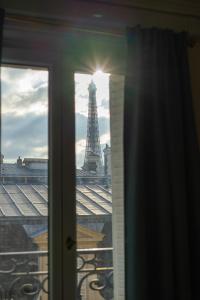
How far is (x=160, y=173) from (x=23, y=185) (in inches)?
29.5

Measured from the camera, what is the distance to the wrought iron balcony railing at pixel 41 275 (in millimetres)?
2258

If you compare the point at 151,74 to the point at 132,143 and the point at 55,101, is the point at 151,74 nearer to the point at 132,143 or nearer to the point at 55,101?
the point at 132,143

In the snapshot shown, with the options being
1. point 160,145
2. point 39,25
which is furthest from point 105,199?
point 39,25

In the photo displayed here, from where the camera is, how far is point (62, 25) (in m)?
2.47

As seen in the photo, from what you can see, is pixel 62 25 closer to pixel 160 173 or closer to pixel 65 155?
pixel 65 155

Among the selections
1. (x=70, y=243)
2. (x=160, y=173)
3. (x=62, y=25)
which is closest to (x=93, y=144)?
(x=160, y=173)

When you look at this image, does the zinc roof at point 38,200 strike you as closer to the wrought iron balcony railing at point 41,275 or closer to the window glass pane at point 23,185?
the window glass pane at point 23,185

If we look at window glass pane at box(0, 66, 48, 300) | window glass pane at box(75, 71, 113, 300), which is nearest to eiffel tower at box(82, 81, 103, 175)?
window glass pane at box(75, 71, 113, 300)

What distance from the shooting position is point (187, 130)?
2.44m

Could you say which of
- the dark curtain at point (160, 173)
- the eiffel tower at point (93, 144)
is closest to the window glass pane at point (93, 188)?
the eiffel tower at point (93, 144)

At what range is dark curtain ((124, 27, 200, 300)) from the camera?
7.44 feet

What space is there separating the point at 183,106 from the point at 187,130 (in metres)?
0.14

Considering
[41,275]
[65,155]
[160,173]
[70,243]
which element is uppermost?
[65,155]

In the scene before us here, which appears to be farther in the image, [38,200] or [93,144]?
[93,144]
